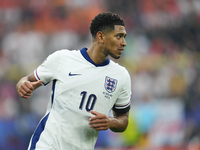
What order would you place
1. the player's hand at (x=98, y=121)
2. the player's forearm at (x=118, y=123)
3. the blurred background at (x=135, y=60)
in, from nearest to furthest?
the player's hand at (x=98, y=121), the player's forearm at (x=118, y=123), the blurred background at (x=135, y=60)

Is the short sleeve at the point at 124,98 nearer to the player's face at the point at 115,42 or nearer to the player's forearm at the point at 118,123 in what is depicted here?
the player's forearm at the point at 118,123

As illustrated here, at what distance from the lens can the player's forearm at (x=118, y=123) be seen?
359cm

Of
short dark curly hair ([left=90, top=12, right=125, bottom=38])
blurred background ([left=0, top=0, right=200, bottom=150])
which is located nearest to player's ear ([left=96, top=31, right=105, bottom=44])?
short dark curly hair ([left=90, top=12, right=125, bottom=38])

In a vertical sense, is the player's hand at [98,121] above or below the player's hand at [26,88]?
below

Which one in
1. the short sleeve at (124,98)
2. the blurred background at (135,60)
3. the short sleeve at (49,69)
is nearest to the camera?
the short sleeve at (49,69)

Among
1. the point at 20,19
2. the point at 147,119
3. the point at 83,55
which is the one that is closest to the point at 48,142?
the point at 83,55

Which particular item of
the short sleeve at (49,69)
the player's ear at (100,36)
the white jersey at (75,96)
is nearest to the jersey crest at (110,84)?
the white jersey at (75,96)

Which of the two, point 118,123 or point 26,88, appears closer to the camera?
point 26,88

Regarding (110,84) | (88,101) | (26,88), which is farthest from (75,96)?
(26,88)

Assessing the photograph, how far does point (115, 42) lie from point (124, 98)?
2.15 ft

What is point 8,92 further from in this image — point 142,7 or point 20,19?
point 142,7

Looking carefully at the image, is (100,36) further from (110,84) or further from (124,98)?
(124,98)

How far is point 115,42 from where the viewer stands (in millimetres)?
3852

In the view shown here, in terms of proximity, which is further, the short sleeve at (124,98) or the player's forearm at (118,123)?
the short sleeve at (124,98)
